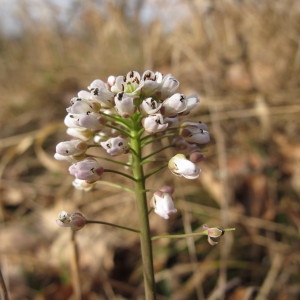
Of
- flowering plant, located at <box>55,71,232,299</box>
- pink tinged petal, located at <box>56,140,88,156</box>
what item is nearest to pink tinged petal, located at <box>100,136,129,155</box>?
flowering plant, located at <box>55,71,232,299</box>

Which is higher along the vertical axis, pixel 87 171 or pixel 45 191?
pixel 45 191

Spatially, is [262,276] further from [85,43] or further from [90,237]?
[85,43]

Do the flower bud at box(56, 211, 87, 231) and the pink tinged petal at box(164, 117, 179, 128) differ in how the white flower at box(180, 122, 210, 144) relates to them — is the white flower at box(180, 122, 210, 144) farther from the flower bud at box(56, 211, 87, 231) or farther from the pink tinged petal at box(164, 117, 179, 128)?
the flower bud at box(56, 211, 87, 231)

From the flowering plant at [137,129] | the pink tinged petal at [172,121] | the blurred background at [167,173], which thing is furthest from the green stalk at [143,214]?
the blurred background at [167,173]

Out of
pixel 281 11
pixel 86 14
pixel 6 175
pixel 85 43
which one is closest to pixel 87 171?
pixel 6 175

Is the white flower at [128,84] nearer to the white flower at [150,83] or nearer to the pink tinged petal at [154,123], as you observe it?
the white flower at [150,83]

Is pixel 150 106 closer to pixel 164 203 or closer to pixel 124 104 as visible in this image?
pixel 124 104
